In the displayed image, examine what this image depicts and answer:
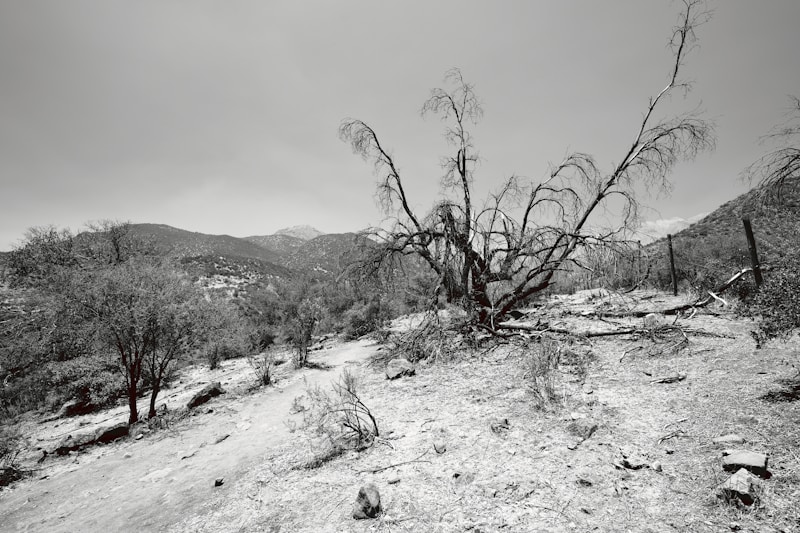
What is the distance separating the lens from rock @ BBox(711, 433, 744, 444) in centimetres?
308

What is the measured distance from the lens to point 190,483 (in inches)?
184

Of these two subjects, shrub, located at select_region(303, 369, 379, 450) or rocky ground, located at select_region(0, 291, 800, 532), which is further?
shrub, located at select_region(303, 369, 379, 450)

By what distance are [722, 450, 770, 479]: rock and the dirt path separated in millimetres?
5301

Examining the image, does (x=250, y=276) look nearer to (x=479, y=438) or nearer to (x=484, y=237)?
(x=484, y=237)

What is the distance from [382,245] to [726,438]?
8048 mm

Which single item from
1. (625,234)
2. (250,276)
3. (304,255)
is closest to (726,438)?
(625,234)

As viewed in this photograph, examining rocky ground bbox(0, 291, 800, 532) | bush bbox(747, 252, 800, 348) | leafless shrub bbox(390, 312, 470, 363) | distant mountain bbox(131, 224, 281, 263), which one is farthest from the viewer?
distant mountain bbox(131, 224, 281, 263)

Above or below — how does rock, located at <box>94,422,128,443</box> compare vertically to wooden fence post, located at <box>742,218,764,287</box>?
below

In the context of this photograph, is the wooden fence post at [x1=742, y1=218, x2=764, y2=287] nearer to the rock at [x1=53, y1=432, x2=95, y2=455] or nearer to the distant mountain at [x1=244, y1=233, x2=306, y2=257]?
the rock at [x1=53, y1=432, x2=95, y2=455]

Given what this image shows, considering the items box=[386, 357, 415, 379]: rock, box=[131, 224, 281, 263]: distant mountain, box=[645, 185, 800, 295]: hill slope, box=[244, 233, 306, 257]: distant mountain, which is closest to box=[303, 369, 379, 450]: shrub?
box=[386, 357, 415, 379]: rock

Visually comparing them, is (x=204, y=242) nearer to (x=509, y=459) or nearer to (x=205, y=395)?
(x=205, y=395)

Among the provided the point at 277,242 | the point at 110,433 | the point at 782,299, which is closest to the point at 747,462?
the point at 782,299

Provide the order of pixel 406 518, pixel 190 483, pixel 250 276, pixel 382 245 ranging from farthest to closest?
pixel 250 276
pixel 382 245
pixel 190 483
pixel 406 518

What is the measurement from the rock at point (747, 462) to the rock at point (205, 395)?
32.6 ft
